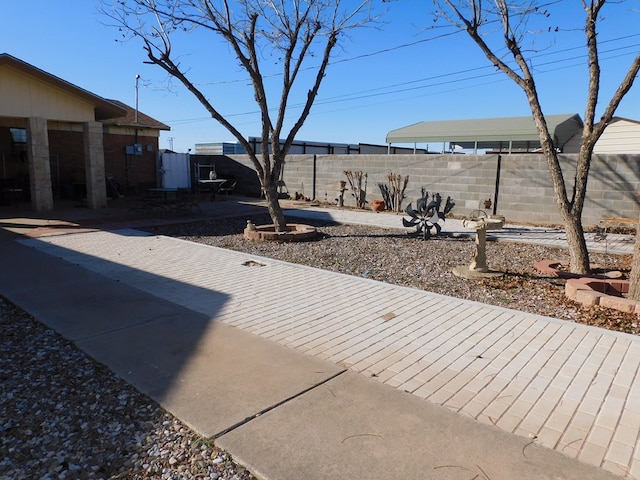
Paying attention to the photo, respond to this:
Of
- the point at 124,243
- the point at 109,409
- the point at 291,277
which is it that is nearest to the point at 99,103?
the point at 124,243

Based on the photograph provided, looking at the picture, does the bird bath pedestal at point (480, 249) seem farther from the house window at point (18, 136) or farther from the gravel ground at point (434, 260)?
the house window at point (18, 136)

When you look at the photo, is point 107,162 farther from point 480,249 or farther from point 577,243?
point 577,243

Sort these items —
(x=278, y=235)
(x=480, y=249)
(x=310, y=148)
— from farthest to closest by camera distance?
(x=310, y=148)
(x=278, y=235)
(x=480, y=249)

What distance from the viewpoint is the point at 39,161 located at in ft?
42.3

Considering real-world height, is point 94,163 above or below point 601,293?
above

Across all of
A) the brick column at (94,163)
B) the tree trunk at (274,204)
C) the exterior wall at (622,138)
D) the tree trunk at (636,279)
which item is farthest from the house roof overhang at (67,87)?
the exterior wall at (622,138)

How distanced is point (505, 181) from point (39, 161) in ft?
43.5

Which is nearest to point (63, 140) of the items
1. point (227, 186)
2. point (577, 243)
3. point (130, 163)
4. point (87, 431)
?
point (130, 163)

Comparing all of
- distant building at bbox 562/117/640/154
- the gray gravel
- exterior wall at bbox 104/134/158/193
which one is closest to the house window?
exterior wall at bbox 104/134/158/193

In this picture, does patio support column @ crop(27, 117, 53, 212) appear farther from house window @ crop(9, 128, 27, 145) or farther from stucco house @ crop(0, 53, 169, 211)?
house window @ crop(9, 128, 27, 145)

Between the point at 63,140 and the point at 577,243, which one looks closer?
the point at 577,243

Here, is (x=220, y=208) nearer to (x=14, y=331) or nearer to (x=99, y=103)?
(x=99, y=103)

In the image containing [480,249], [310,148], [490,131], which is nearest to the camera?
[480,249]

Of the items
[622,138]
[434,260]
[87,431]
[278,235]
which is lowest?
[87,431]
